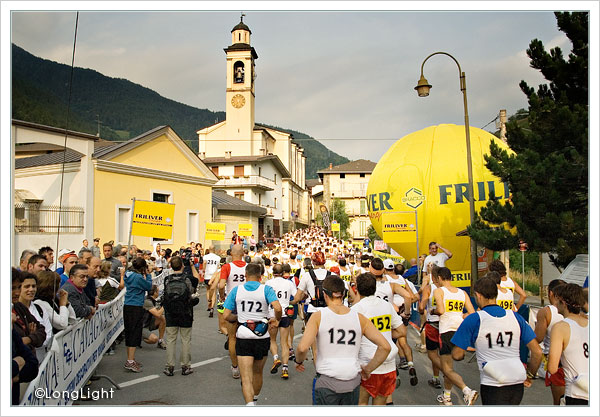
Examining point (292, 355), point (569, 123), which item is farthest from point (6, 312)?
point (569, 123)

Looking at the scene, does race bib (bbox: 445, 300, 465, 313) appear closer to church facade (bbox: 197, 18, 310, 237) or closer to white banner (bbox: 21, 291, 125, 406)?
white banner (bbox: 21, 291, 125, 406)

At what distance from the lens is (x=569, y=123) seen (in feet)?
25.8

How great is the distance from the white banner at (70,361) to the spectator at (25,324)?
237 millimetres

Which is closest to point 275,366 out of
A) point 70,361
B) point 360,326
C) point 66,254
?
point 70,361

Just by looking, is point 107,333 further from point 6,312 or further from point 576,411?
point 576,411

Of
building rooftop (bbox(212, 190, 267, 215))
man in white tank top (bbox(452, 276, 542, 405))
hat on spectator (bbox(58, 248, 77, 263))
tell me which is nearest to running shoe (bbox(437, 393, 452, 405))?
man in white tank top (bbox(452, 276, 542, 405))

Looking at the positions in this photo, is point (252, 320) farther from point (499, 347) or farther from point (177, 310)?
point (499, 347)

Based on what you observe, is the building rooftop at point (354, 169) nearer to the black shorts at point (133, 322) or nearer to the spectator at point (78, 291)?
the black shorts at point (133, 322)

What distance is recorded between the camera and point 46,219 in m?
20.4

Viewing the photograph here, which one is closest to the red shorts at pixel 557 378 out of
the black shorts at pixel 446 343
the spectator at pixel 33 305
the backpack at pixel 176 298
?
the black shorts at pixel 446 343

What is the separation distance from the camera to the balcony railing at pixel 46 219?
19047 millimetres

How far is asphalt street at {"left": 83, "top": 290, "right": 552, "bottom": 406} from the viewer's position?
241 inches

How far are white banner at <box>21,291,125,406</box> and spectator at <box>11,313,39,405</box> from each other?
0.10 m

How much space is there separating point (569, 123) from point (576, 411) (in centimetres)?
552
